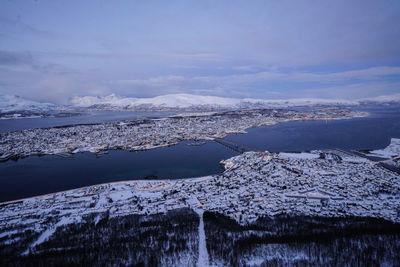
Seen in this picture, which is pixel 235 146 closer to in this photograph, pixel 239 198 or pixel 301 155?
pixel 301 155

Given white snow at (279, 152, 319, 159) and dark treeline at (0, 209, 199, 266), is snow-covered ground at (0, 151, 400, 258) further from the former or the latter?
white snow at (279, 152, 319, 159)

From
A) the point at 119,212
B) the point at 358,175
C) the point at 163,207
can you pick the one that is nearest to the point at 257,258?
the point at 163,207

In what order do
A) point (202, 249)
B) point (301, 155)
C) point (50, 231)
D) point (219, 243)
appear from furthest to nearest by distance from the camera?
point (301, 155) < point (50, 231) < point (219, 243) < point (202, 249)

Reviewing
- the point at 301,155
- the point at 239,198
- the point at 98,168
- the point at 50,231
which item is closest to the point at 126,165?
the point at 98,168

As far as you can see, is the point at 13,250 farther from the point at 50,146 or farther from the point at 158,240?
the point at 50,146

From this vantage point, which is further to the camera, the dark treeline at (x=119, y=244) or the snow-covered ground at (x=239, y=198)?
the snow-covered ground at (x=239, y=198)

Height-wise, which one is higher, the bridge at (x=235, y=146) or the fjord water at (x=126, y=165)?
the bridge at (x=235, y=146)

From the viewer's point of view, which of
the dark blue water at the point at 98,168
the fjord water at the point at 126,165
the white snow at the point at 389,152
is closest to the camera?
the dark blue water at the point at 98,168

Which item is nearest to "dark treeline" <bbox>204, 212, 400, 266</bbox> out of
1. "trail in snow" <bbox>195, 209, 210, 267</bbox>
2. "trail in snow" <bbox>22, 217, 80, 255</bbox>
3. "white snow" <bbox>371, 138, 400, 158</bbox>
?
"trail in snow" <bbox>195, 209, 210, 267</bbox>

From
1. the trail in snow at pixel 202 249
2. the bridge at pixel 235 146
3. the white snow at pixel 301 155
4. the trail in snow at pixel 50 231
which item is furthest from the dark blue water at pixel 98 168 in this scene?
the trail in snow at pixel 202 249

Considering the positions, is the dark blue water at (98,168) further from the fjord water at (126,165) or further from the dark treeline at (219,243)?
the dark treeline at (219,243)
